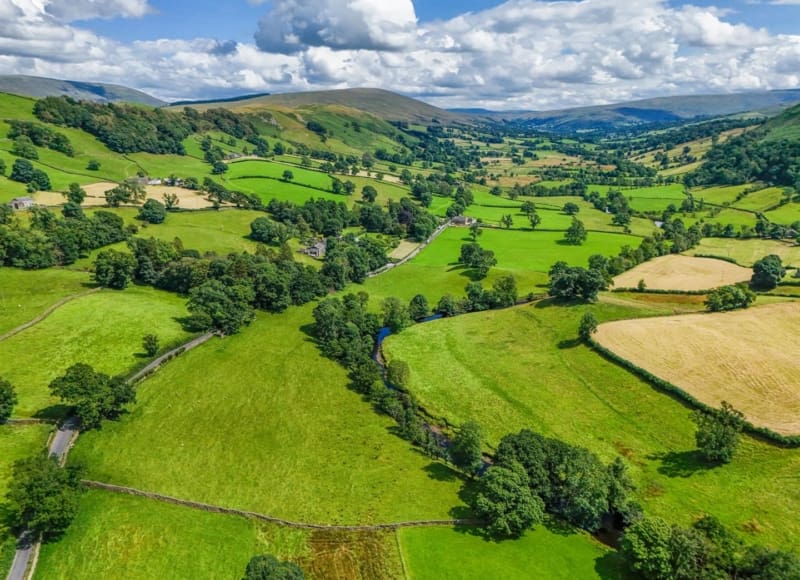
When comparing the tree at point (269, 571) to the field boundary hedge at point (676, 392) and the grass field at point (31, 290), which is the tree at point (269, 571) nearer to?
the field boundary hedge at point (676, 392)

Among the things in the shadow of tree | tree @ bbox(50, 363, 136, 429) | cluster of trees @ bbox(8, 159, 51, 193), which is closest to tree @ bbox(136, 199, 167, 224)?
cluster of trees @ bbox(8, 159, 51, 193)

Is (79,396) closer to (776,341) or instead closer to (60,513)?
(60,513)

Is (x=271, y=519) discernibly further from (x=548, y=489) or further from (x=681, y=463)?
(x=681, y=463)

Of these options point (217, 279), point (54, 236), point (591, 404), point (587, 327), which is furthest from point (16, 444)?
point (587, 327)

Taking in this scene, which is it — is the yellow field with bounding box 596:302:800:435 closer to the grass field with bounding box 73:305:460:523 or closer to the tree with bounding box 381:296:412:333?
the tree with bounding box 381:296:412:333

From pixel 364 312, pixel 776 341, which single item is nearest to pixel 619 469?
pixel 776 341

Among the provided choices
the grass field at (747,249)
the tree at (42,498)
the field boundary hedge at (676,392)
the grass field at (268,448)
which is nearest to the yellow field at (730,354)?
the field boundary hedge at (676,392)
